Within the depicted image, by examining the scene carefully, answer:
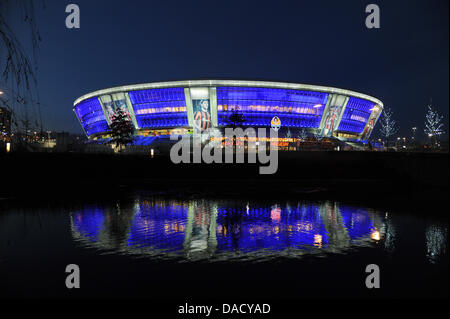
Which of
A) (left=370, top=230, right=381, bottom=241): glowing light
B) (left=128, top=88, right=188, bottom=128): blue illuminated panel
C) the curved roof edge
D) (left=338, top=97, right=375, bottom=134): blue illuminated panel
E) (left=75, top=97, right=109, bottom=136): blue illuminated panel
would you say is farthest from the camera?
(left=75, top=97, right=109, bottom=136): blue illuminated panel

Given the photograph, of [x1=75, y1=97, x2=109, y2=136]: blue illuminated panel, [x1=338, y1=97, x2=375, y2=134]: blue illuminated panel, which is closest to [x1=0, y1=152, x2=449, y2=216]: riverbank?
[x1=338, y1=97, x2=375, y2=134]: blue illuminated panel

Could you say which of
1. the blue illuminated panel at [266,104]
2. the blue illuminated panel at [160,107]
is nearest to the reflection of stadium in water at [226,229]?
the blue illuminated panel at [266,104]

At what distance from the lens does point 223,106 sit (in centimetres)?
7875

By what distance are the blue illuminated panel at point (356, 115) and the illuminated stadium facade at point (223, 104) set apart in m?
1.61

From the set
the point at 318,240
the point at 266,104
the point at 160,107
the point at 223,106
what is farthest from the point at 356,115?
the point at 318,240

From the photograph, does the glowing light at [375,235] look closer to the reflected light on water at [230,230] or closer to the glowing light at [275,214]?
the reflected light on water at [230,230]

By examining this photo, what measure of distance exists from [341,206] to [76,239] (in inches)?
639

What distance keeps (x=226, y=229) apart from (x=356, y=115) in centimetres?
8868

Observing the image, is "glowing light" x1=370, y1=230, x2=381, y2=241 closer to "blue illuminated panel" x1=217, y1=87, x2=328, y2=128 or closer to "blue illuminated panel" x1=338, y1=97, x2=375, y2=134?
"blue illuminated panel" x1=217, y1=87, x2=328, y2=128

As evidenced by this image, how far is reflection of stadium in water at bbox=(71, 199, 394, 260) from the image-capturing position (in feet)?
37.9

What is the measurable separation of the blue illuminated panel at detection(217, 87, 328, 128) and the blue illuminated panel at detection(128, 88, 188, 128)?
977 cm

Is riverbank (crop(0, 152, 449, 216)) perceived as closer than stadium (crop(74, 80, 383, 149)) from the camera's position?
Yes
